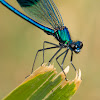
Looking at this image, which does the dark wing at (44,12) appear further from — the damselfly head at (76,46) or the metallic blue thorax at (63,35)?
the damselfly head at (76,46)

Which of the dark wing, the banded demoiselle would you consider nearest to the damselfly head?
the banded demoiselle

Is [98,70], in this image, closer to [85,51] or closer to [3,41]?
[85,51]

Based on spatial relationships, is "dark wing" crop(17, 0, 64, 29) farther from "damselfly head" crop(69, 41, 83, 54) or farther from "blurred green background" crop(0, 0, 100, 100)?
"blurred green background" crop(0, 0, 100, 100)

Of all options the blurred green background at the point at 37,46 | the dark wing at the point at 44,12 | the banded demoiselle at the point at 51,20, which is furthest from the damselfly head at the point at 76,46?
the blurred green background at the point at 37,46

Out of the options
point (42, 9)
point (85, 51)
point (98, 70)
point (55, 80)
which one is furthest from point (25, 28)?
point (55, 80)

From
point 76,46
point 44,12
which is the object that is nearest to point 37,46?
point 44,12

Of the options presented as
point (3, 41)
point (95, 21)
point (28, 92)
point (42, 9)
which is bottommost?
point (28, 92)
